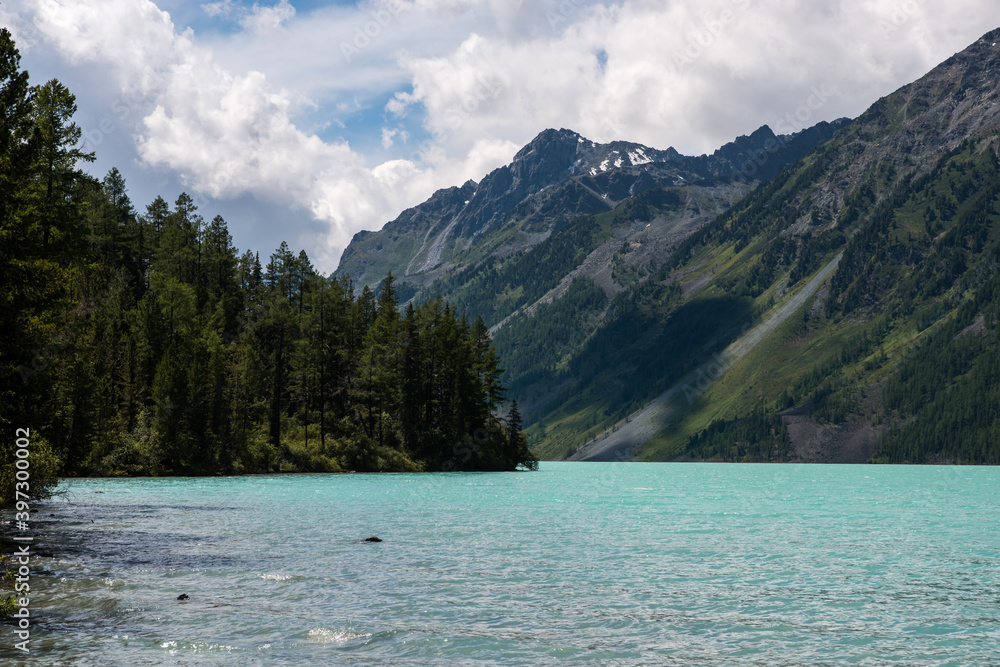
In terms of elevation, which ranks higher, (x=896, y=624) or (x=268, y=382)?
(x=268, y=382)

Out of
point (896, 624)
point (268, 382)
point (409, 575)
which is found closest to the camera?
point (896, 624)

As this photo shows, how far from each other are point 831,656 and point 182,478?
297ft

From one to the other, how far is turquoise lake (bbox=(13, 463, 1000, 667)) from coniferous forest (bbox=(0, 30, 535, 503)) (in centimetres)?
2758

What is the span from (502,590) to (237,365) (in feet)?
301

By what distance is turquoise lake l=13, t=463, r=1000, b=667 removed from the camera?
65.6 feet

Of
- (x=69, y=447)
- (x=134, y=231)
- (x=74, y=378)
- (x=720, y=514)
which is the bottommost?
(x=720, y=514)

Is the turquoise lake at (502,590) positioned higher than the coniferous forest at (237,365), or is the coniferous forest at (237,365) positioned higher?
the coniferous forest at (237,365)

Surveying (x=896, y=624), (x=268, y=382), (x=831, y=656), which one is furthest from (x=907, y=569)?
(x=268, y=382)

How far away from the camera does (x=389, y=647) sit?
65.9 feet

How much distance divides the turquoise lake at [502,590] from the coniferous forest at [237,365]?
2758 centimetres

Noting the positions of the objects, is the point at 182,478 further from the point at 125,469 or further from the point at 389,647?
the point at 389,647

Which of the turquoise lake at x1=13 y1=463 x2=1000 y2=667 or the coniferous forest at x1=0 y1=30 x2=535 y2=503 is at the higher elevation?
the coniferous forest at x1=0 y1=30 x2=535 y2=503

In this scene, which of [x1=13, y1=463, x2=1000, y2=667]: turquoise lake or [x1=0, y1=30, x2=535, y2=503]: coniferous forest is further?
[x1=0, y1=30, x2=535, y2=503]: coniferous forest

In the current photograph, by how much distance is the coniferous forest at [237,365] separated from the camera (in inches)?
3499
